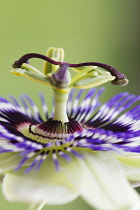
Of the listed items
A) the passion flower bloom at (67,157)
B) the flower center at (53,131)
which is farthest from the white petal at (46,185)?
the flower center at (53,131)

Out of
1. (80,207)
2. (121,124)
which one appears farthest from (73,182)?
(80,207)

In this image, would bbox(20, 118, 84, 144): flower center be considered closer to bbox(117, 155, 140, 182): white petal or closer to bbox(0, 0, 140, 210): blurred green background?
bbox(117, 155, 140, 182): white petal

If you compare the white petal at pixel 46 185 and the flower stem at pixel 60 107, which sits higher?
the flower stem at pixel 60 107

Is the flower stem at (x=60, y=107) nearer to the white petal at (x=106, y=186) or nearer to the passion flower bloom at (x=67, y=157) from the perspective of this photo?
the passion flower bloom at (x=67, y=157)

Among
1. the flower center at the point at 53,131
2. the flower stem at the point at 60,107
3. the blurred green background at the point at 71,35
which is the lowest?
the flower center at the point at 53,131

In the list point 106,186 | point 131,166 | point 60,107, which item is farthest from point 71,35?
point 106,186

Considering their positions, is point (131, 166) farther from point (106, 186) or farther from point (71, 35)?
point (71, 35)

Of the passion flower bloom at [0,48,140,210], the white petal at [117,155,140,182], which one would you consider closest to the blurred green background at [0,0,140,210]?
the passion flower bloom at [0,48,140,210]

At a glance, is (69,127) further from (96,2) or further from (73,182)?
(96,2)
